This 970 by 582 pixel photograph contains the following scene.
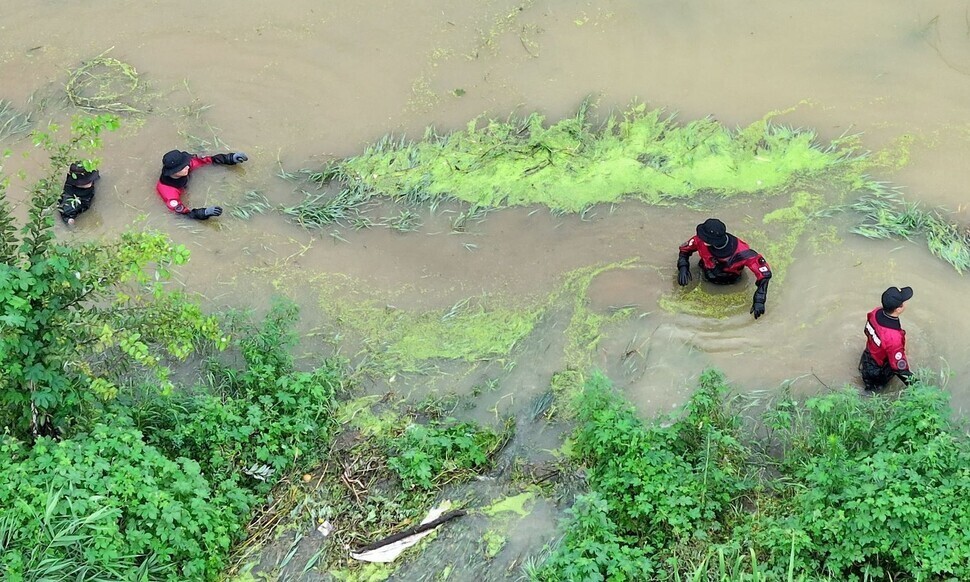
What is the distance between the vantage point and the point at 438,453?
564 centimetres

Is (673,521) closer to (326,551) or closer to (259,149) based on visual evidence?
(326,551)

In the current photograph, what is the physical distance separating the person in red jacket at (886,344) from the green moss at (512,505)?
232 centimetres

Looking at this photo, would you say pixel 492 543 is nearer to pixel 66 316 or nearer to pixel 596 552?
pixel 596 552

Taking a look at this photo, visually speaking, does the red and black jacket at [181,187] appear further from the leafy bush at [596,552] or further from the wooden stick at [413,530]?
the leafy bush at [596,552]

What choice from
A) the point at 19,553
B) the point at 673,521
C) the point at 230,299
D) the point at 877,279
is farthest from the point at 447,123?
the point at 19,553

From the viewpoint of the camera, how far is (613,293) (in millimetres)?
6594

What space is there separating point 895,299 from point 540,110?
3216mm

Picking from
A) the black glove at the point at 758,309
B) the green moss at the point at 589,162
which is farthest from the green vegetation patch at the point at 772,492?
the green moss at the point at 589,162

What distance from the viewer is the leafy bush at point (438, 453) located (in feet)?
18.2

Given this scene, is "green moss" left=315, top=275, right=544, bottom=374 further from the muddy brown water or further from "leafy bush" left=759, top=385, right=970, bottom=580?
"leafy bush" left=759, top=385, right=970, bottom=580

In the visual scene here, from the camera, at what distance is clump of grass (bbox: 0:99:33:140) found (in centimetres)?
777

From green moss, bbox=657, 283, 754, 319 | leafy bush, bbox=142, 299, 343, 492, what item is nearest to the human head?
green moss, bbox=657, 283, 754, 319

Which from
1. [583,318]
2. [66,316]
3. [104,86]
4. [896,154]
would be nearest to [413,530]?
[583,318]

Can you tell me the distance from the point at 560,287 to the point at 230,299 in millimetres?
2388
